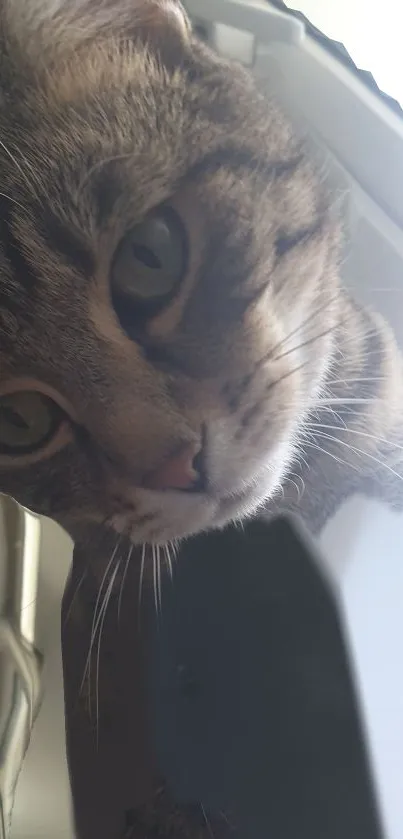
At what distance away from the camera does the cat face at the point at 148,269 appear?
52cm

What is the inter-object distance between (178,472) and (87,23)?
0.34 meters

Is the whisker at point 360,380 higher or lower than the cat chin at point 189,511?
higher

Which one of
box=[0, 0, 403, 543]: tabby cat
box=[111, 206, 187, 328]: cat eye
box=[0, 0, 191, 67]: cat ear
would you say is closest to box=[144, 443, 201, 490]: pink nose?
box=[0, 0, 403, 543]: tabby cat

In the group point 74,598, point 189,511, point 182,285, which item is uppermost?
point 182,285

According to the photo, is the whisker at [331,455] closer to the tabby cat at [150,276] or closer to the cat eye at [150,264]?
the tabby cat at [150,276]

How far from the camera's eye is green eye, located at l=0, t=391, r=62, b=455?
0.56 m

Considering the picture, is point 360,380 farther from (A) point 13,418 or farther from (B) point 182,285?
(A) point 13,418

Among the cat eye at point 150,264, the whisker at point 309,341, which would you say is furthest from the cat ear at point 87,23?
the whisker at point 309,341

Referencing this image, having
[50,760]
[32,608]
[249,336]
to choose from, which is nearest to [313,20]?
[249,336]

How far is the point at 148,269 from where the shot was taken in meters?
0.55

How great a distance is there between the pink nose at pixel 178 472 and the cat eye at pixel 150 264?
0.35 ft

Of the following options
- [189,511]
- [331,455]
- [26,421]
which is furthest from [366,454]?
[26,421]

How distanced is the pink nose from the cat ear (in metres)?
0.29

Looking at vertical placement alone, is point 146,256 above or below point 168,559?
above
